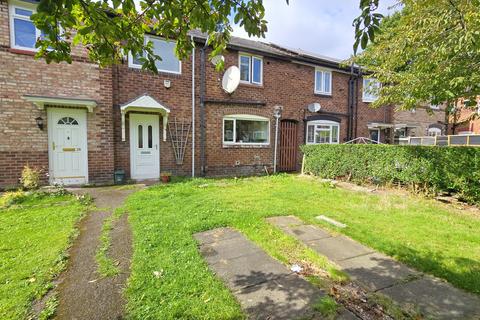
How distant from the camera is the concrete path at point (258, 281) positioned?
225 cm

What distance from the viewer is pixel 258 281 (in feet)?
8.83

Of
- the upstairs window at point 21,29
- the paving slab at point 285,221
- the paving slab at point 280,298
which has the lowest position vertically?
the paving slab at point 280,298

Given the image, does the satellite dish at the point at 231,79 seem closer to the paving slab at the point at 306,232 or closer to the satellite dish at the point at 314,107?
the satellite dish at the point at 314,107

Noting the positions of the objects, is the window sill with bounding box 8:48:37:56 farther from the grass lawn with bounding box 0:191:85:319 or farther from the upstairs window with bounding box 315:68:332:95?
the upstairs window with bounding box 315:68:332:95

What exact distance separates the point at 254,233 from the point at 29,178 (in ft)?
21.1

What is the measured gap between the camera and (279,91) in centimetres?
1160

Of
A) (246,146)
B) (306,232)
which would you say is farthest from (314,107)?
(306,232)

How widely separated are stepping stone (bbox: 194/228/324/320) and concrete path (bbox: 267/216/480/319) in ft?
2.24

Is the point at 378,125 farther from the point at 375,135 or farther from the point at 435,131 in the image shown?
the point at 435,131

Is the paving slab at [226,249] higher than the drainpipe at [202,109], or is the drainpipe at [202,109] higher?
the drainpipe at [202,109]

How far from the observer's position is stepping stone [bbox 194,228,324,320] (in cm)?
226

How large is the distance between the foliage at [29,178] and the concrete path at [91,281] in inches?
143

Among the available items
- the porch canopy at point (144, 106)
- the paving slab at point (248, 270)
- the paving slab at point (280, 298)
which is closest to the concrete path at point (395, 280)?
the paving slab at point (280, 298)

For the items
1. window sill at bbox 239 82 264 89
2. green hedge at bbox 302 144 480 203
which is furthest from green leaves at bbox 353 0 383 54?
window sill at bbox 239 82 264 89
